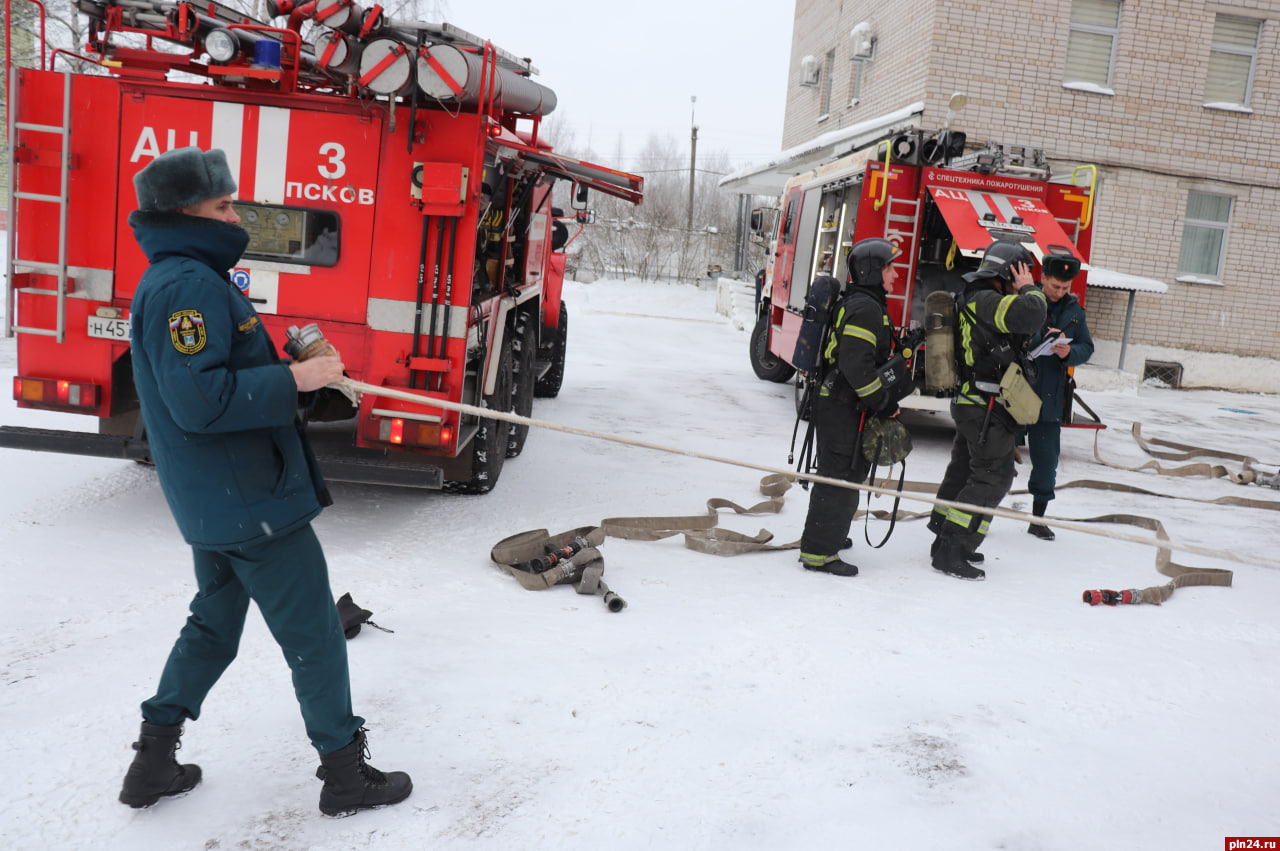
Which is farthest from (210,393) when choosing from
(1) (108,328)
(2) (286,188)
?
(1) (108,328)

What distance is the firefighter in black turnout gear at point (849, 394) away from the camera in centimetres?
489

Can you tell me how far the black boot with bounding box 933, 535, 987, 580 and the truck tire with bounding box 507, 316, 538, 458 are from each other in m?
3.20

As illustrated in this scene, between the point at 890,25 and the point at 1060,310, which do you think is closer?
the point at 1060,310

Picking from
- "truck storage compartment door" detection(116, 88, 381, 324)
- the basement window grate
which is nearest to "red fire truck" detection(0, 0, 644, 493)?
"truck storage compartment door" detection(116, 88, 381, 324)

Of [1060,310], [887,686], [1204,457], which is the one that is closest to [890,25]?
[1204,457]

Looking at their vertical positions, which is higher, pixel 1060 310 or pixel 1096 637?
pixel 1060 310

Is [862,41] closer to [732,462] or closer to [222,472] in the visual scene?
[732,462]

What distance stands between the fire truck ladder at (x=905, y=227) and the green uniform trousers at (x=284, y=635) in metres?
7.06

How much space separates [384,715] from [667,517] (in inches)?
109

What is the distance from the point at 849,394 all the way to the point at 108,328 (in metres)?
4.05

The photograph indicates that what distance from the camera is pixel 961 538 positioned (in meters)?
5.23

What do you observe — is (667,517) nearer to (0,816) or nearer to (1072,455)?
(0,816)

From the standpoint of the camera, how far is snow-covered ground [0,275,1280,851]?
8.90 ft

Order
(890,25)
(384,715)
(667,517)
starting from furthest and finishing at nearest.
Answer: (890,25) → (667,517) → (384,715)
